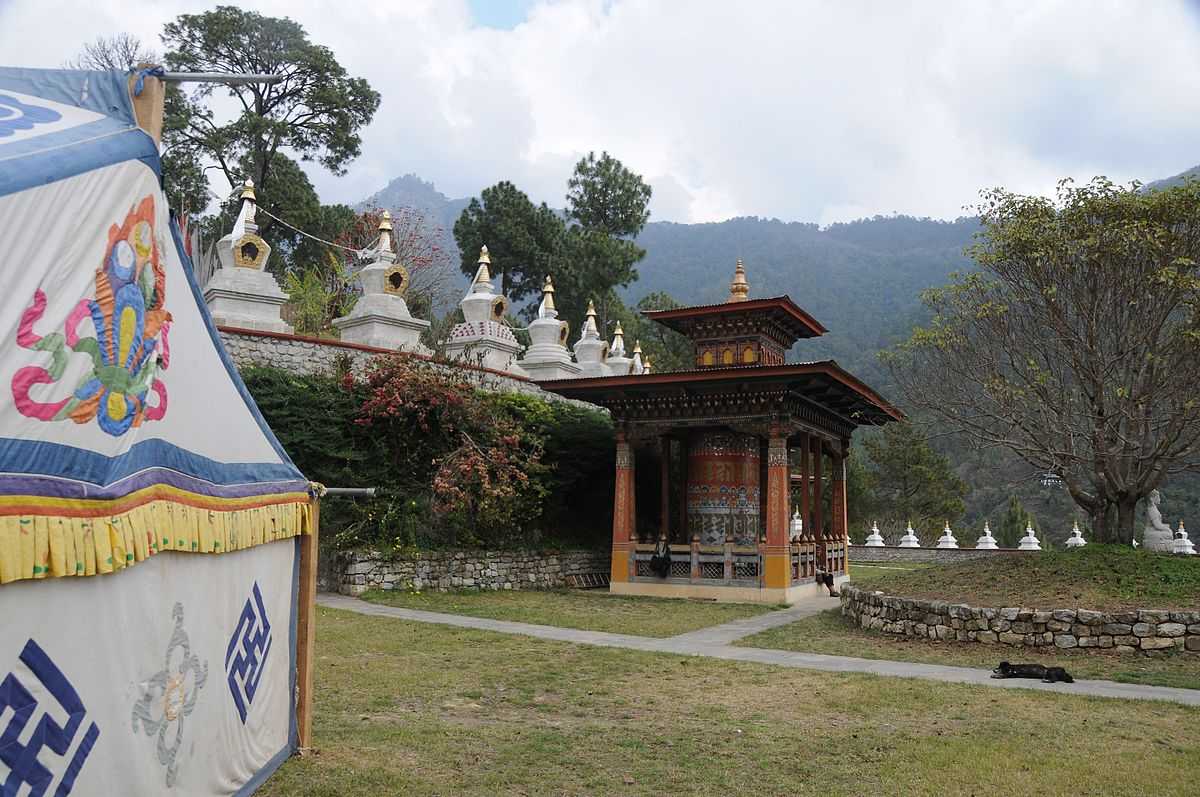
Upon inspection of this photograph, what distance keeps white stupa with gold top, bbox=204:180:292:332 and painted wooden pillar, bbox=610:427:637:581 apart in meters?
6.79

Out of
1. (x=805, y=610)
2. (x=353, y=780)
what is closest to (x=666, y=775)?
(x=353, y=780)

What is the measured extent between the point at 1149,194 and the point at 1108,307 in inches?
69.8

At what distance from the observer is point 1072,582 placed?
1205 centimetres

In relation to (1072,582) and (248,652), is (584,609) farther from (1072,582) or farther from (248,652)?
(248,652)

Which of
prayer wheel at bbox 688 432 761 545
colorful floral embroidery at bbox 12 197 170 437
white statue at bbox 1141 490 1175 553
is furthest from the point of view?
prayer wheel at bbox 688 432 761 545

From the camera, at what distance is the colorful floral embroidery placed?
308cm

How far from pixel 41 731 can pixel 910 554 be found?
30444 mm

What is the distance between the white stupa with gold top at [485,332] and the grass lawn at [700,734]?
11.9 m

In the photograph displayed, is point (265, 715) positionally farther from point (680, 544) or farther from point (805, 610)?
point (680, 544)

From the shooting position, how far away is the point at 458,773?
5.68 m

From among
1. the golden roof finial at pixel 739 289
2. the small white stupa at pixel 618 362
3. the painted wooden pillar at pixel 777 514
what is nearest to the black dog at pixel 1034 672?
the painted wooden pillar at pixel 777 514

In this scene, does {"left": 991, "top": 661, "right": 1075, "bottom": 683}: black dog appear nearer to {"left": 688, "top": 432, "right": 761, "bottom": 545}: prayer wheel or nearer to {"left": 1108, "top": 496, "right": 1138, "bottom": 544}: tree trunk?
{"left": 1108, "top": 496, "right": 1138, "bottom": 544}: tree trunk

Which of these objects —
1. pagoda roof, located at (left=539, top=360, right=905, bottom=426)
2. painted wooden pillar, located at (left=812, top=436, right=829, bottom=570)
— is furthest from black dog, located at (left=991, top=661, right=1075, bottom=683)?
painted wooden pillar, located at (left=812, top=436, right=829, bottom=570)

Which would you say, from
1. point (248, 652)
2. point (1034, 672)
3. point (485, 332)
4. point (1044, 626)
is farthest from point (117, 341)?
point (485, 332)
